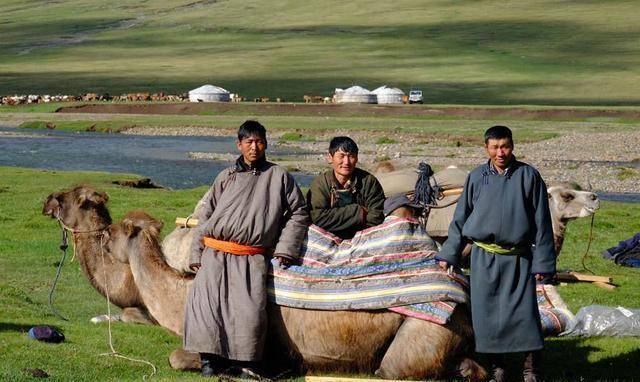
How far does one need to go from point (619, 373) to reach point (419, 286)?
1971 millimetres

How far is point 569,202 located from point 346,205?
452cm

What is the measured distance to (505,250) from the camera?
7703 mm

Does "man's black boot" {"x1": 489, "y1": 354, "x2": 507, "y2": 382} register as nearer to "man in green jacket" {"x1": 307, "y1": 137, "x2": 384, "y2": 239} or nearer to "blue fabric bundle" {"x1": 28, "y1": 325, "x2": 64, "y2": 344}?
"man in green jacket" {"x1": 307, "y1": 137, "x2": 384, "y2": 239}

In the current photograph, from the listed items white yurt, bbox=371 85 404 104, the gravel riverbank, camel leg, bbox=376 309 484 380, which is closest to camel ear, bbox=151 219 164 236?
camel leg, bbox=376 309 484 380

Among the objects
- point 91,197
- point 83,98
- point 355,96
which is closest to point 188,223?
point 91,197

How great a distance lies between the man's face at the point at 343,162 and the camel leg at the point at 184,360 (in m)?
1.74

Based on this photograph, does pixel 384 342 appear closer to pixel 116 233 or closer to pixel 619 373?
pixel 619 373

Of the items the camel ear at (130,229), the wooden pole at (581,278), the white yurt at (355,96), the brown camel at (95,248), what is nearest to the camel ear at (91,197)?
the brown camel at (95,248)

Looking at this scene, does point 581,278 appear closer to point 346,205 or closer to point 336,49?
point 346,205

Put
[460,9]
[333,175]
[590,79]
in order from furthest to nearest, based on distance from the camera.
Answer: [460,9]
[590,79]
[333,175]

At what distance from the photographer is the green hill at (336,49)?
103 m

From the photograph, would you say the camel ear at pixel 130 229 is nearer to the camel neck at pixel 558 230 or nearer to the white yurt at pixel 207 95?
the camel neck at pixel 558 230

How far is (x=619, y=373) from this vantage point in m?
8.62

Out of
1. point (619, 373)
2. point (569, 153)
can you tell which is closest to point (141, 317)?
point (619, 373)
